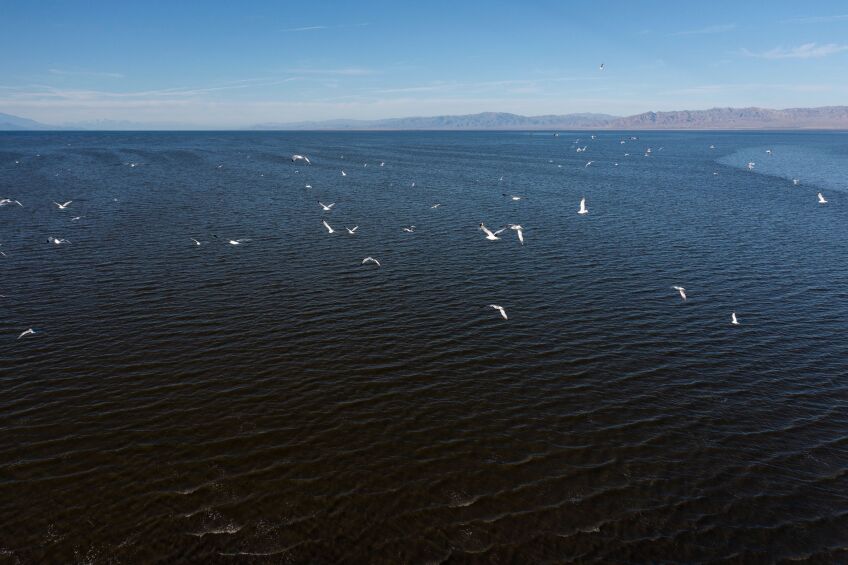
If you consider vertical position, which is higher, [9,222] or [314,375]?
[9,222]

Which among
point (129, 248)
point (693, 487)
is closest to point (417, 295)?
point (693, 487)

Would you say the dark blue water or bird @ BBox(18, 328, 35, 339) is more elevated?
bird @ BBox(18, 328, 35, 339)

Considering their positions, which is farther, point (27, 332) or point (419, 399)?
point (27, 332)

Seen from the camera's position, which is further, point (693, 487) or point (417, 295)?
point (417, 295)

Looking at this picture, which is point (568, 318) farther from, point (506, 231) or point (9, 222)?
point (9, 222)

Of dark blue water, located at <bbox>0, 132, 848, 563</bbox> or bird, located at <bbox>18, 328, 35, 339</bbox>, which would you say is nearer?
dark blue water, located at <bbox>0, 132, 848, 563</bbox>

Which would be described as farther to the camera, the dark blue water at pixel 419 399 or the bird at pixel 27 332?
the bird at pixel 27 332

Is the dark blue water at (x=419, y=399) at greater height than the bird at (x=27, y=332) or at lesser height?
lesser

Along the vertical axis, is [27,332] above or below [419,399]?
above
